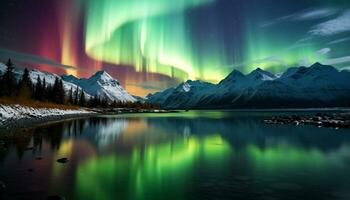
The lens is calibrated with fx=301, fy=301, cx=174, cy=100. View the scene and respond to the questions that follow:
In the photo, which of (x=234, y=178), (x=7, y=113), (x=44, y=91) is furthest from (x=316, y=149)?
(x=44, y=91)

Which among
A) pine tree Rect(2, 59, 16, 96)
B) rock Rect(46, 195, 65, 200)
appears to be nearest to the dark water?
rock Rect(46, 195, 65, 200)

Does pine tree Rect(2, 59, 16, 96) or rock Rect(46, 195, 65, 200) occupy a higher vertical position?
pine tree Rect(2, 59, 16, 96)

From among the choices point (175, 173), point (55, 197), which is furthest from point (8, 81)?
point (55, 197)

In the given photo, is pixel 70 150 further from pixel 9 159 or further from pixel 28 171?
pixel 28 171

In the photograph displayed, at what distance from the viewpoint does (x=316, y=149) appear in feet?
123

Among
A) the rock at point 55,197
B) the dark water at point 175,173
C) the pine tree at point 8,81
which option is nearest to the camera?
the rock at point 55,197

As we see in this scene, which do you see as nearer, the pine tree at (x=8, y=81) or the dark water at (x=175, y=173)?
the dark water at (x=175, y=173)

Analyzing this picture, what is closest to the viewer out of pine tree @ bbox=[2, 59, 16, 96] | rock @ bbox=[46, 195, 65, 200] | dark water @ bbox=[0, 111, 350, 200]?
rock @ bbox=[46, 195, 65, 200]

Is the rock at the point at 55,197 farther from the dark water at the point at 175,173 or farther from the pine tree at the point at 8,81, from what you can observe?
the pine tree at the point at 8,81

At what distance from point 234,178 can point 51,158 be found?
17.8 meters

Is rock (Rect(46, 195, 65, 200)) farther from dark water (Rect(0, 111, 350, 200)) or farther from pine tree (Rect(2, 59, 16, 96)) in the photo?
pine tree (Rect(2, 59, 16, 96))

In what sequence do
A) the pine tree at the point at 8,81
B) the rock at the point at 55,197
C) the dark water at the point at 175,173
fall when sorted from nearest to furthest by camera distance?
the rock at the point at 55,197, the dark water at the point at 175,173, the pine tree at the point at 8,81

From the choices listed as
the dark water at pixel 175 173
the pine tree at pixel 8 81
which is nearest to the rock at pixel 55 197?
the dark water at pixel 175 173

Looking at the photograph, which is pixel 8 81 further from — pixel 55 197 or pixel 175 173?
pixel 55 197
